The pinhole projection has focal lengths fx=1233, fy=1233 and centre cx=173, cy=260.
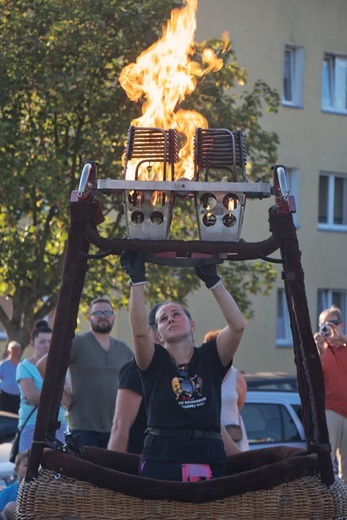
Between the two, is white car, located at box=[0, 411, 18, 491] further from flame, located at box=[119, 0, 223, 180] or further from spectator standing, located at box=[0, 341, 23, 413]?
flame, located at box=[119, 0, 223, 180]

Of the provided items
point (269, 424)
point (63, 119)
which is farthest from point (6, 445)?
point (63, 119)

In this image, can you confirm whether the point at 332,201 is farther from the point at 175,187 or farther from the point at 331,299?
the point at 175,187

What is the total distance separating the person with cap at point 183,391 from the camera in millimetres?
5590

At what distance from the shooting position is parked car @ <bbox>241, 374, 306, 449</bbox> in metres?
11.1

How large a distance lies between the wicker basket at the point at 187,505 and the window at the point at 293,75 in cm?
2376

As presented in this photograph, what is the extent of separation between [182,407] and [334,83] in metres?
24.5

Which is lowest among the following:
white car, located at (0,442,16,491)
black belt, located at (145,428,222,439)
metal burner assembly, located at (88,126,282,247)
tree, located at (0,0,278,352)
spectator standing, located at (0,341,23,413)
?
black belt, located at (145,428,222,439)

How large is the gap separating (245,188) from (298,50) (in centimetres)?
2397

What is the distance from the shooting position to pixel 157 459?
18.4 ft

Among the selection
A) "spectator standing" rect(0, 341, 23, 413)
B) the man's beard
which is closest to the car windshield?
the man's beard

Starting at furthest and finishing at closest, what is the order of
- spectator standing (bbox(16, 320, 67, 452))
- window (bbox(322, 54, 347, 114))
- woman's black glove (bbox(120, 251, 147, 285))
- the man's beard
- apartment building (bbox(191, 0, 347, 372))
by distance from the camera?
window (bbox(322, 54, 347, 114)), apartment building (bbox(191, 0, 347, 372)), spectator standing (bbox(16, 320, 67, 452)), the man's beard, woman's black glove (bbox(120, 251, 147, 285))

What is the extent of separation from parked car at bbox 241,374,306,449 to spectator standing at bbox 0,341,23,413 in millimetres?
3453

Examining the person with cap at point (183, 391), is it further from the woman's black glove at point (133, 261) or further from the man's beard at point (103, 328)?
the man's beard at point (103, 328)

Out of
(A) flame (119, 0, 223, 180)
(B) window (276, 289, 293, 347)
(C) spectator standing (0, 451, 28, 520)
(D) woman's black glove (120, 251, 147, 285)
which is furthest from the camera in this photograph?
(B) window (276, 289, 293, 347)
